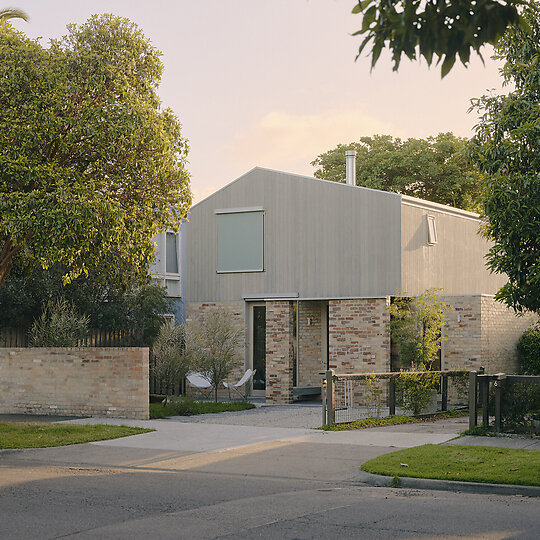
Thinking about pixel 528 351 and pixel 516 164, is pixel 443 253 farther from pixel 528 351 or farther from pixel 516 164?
pixel 516 164

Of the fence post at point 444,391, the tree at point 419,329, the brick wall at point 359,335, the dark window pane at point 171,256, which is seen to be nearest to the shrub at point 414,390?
the fence post at point 444,391

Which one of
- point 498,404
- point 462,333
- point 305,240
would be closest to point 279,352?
point 305,240

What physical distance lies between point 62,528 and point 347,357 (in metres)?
15.6

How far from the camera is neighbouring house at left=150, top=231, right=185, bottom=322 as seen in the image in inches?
1092

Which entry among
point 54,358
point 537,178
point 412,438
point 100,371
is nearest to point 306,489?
point 412,438

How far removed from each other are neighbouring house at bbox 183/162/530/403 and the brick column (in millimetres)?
30

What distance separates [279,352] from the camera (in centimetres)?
2442

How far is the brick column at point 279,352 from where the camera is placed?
24.1m

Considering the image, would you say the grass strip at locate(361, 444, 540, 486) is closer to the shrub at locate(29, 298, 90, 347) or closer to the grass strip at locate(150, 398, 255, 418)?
the grass strip at locate(150, 398, 255, 418)

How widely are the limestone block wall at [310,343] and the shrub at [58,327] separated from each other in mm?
6239

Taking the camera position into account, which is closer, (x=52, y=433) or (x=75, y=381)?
(x=52, y=433)

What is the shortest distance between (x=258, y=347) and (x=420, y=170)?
80.1 feet

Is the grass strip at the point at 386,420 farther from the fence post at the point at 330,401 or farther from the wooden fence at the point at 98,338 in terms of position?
the wooden fence at the point at 98,338

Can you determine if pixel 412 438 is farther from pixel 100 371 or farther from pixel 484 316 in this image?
pixel 484 316
